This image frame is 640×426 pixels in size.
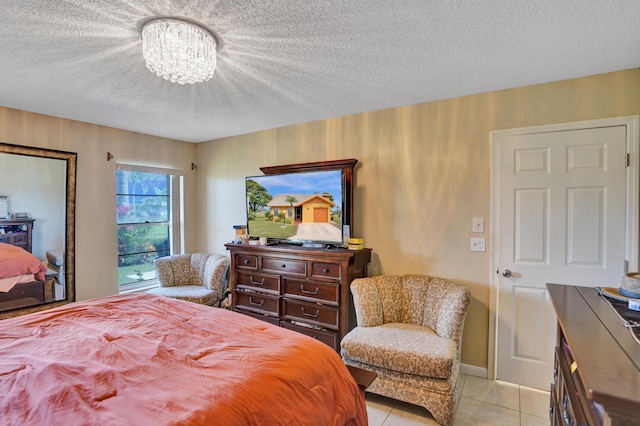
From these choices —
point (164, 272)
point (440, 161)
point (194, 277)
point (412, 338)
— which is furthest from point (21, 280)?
point (440, 161)

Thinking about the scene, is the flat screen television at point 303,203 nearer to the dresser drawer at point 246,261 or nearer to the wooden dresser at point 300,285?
the wooden dresser at point 300,285

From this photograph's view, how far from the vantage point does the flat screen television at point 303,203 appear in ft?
10.9

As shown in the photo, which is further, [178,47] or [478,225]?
[478,225]

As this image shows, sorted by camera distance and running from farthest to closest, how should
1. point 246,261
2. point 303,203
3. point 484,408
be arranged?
point 246,261
point 303,203
point 484,408

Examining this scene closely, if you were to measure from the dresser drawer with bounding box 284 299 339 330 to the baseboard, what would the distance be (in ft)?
3.82

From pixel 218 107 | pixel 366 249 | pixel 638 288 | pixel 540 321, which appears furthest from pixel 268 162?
pixel 638 288

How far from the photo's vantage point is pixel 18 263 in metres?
3.15

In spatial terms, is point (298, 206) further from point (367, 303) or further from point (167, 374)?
point (167, 374)

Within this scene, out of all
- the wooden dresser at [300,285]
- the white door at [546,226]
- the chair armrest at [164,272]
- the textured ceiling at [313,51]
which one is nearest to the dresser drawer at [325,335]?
the wooden dresser at [300,285]

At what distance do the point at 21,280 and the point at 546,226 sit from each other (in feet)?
15.7

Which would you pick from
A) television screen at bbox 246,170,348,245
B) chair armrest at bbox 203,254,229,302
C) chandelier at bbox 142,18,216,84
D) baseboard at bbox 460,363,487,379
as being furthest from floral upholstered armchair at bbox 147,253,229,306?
baseboard at bbox 460,363,487,379

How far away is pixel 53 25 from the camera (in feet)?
5.73

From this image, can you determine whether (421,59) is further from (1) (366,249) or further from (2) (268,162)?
(2) (268,162)

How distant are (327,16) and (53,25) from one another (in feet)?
4.81
